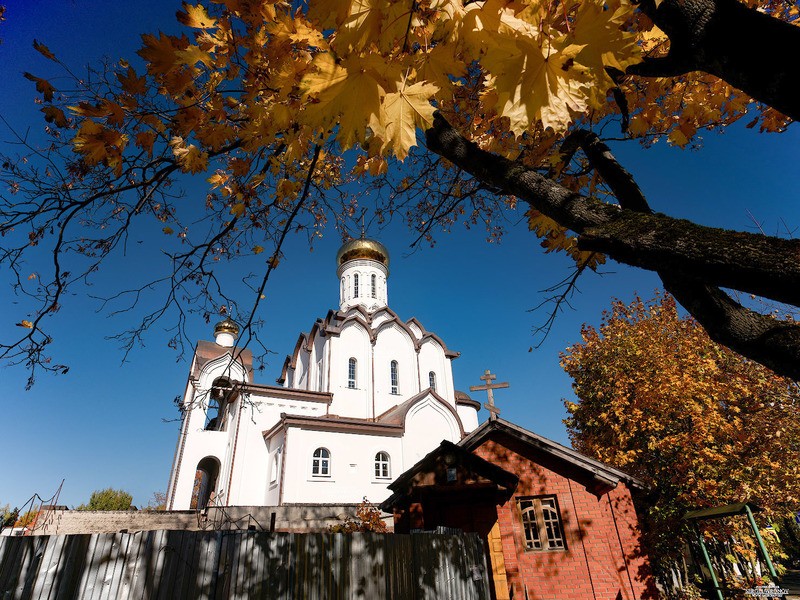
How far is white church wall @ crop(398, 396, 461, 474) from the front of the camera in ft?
69.8

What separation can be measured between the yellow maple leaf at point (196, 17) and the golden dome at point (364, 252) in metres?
27.7

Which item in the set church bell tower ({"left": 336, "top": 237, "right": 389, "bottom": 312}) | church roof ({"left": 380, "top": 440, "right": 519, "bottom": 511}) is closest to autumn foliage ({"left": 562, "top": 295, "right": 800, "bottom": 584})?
church roof ({"left": 380, "top": 440, "right": 519, "bottom": 511})

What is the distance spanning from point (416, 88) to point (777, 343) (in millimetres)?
1803

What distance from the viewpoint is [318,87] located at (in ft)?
4.59

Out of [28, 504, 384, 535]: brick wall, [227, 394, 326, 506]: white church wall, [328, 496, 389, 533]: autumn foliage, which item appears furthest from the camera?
[227, 394, 326, 506]: white church wall

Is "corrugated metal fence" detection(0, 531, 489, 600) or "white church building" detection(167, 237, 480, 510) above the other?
"white church building" detection(167, 237, 480, 510)

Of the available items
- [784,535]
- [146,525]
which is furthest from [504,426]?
[784,535]

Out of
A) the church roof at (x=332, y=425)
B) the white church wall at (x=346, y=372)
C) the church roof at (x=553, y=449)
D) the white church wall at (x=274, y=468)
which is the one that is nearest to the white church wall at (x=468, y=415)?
the white church wall at (x=346, y=372)

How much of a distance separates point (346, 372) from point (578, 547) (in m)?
16.7

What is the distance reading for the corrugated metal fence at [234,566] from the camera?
376cm

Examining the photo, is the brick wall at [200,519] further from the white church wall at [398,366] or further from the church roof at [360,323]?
the church roof at [360,323]

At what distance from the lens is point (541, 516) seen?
1065cm

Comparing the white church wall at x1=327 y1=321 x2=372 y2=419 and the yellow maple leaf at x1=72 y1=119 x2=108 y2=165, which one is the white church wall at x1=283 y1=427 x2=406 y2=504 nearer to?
the white church wall at x1=327 y1=321 x2=372 y2=419

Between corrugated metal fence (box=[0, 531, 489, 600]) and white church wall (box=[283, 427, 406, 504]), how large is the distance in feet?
43.3
